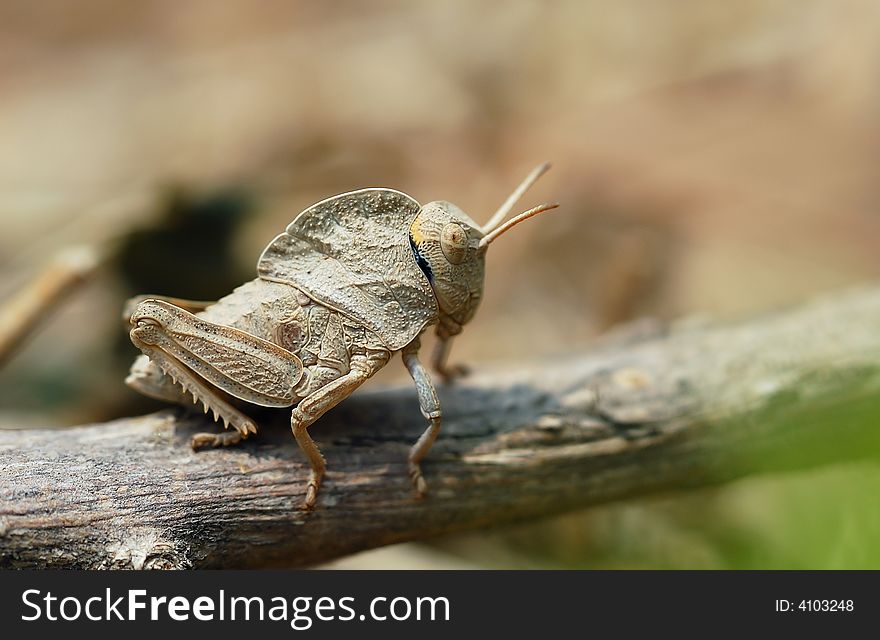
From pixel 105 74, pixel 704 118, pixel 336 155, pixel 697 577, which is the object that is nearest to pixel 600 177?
pixel 704 118

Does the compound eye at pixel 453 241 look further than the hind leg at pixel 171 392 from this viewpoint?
Yes

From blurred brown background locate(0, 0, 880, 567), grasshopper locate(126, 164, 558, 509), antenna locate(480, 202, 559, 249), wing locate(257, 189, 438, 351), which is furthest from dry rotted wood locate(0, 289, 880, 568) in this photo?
antenna locate(480, 202, 559, 249)

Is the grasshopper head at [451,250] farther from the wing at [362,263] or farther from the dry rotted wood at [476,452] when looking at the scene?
the dry rotted wood at [476,452]

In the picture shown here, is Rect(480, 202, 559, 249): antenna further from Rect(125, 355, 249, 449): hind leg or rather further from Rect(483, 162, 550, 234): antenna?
Rect(125, 355, 249, 449): hind leg

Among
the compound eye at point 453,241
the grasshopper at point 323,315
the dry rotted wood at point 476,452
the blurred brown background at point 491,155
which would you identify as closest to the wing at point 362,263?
the grasshopper at point 323,315

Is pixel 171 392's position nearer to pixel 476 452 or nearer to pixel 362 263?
pixel 362 263

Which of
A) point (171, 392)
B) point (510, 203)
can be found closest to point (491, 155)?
point (510, 203)
